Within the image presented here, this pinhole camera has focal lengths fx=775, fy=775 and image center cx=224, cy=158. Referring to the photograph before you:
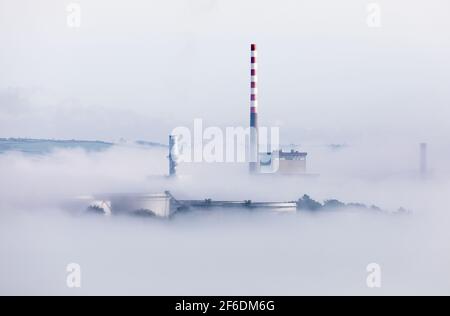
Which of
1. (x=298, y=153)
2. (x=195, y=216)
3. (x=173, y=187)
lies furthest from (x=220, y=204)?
(x=298, y=153)

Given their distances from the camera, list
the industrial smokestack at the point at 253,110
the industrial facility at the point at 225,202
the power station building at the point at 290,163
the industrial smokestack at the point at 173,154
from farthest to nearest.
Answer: the industrial smokestack at the point at 253,110 < the power station building at the point at 290,163 < the industrial smokestack at the point at 173,154 < the industrial facility at the point at 225,202

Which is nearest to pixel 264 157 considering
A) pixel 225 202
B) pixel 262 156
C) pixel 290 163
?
pixel 262 156

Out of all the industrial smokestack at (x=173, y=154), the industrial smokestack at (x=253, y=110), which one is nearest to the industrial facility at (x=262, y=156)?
the industrial smokestack at (x=253, y=110)

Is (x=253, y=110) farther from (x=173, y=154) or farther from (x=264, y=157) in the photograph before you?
(x=173, y=154)

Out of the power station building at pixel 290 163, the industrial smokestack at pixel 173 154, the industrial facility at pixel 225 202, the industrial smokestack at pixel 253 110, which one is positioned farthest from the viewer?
the industrial smokestack at pixel 253 110

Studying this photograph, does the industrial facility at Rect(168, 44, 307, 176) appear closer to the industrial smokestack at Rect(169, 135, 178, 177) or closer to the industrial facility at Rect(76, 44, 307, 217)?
the industrial facility at Rect(76, 44, 307, 217)

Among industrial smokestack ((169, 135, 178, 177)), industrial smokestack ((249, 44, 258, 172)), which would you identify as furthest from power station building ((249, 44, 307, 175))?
industrial smokestack ((169, 135, 178, 177))

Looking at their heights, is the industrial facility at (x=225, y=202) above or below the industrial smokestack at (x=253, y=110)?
below

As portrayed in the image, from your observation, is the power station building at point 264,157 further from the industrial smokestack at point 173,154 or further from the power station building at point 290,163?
the industrial smokestack at point 173,154

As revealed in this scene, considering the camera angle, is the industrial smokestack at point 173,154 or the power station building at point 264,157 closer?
the industrial smokestack at point 173,154
